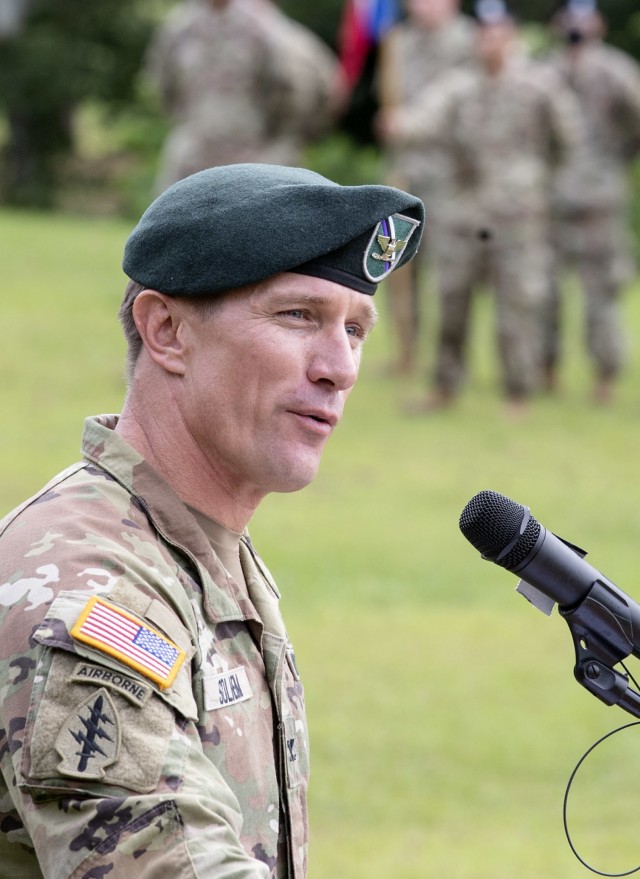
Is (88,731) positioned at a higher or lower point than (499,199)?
higher

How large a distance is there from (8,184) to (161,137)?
9.58 feet

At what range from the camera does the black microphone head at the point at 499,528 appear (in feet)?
6.04

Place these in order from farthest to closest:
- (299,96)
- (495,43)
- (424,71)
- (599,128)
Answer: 1. (424,71)
2. (599,128)
3. (299,96)
4. (495,43)

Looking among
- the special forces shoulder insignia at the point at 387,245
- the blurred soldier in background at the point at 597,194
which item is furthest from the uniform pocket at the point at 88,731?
the blurred soldier in background at the point at 597,194

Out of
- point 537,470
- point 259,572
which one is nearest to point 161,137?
point 537,470

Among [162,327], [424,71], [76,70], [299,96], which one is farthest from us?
[76,70]

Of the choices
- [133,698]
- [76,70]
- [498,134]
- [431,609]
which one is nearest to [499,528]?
[133,698]

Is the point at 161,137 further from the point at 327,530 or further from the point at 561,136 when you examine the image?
the point at 327,530

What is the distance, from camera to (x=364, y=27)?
12.2 metres

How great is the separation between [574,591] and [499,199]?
9.37 m

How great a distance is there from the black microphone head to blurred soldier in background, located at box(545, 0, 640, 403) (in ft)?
32.5

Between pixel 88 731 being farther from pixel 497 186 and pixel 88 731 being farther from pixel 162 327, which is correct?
pixel 497 186

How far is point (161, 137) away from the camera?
25.0 metres

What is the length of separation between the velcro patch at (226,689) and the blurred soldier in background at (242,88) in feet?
30.9
